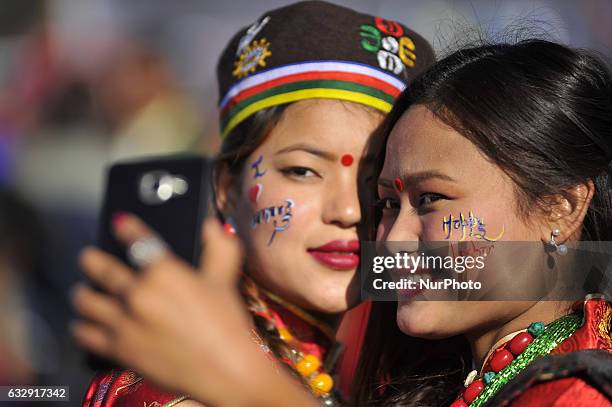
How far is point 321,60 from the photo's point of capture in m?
2.39

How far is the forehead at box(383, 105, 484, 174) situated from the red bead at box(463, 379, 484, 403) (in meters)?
0.46

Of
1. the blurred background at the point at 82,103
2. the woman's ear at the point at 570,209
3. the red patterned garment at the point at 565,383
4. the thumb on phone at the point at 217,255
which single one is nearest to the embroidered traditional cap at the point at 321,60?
the woman's ear at the point at 570,209

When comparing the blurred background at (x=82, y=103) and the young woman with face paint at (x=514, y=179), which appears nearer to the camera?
the young woman with face paint at (x=514, y=179)

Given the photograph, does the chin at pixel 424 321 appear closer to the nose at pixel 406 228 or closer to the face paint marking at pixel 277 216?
the nose at pixel 406 228

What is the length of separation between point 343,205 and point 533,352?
65 centimetres

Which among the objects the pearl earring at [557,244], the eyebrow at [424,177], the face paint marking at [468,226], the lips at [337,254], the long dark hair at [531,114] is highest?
the long dark hair at [531,114]

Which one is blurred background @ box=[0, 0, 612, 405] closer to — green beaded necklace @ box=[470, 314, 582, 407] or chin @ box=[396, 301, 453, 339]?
chin @ box=[396, 301, 453, 339]

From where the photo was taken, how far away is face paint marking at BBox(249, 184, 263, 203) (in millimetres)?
2354

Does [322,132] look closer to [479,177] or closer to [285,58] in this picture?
[285,58]

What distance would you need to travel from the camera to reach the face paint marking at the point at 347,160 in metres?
2.28

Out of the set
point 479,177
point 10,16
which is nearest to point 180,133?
point 10,16

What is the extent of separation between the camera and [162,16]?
5.75 metres

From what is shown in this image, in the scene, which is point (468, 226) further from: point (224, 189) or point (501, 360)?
point (224, 189)

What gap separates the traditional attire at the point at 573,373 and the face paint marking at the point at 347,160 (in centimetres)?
69
